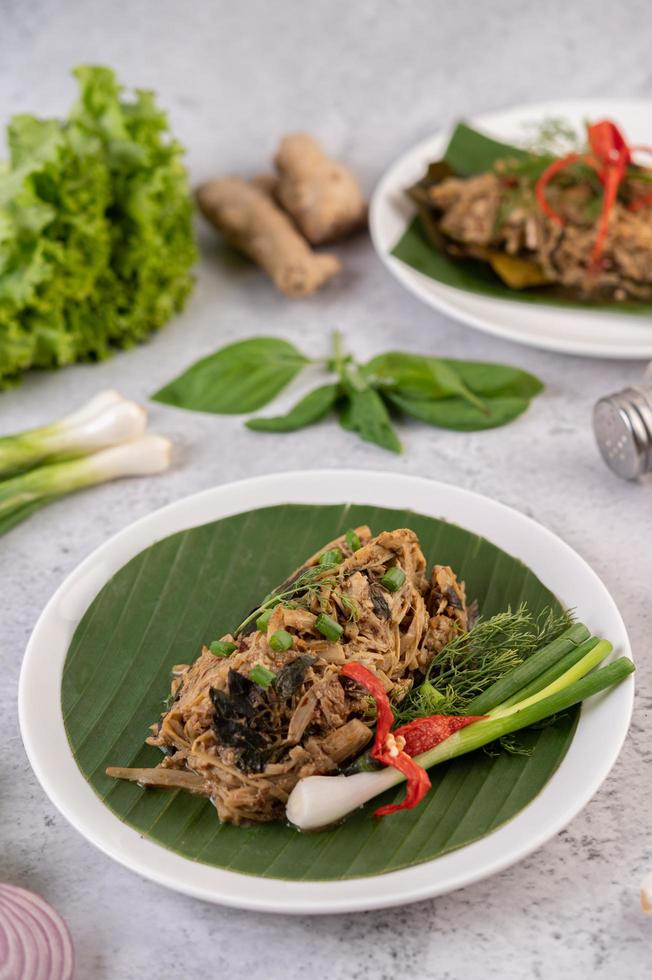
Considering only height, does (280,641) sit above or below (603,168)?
below

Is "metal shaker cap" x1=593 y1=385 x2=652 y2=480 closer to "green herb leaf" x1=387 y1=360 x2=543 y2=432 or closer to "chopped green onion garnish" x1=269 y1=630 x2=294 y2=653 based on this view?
"green herb leaf" x1=387 y1=360 x2=543 y2=432

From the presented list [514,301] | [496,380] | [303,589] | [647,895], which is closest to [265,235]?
[514,301]

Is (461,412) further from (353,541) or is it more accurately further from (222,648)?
(222,648)

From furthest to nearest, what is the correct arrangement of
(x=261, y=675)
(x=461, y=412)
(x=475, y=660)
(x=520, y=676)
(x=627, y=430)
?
Result: (x=461, y=412) < (x=627, y=430) < (x=475, y=660) < (x=520, y=676) < (x=261, y=675)

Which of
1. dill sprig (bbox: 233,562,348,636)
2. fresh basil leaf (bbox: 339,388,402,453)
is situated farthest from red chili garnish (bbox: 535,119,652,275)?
dill sprig (bbox: 233,562,348,636)

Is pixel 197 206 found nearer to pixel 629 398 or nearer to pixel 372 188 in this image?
pixel 372 188

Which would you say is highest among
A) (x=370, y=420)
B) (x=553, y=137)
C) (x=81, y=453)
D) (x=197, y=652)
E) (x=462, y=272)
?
(x=553, y=137)
